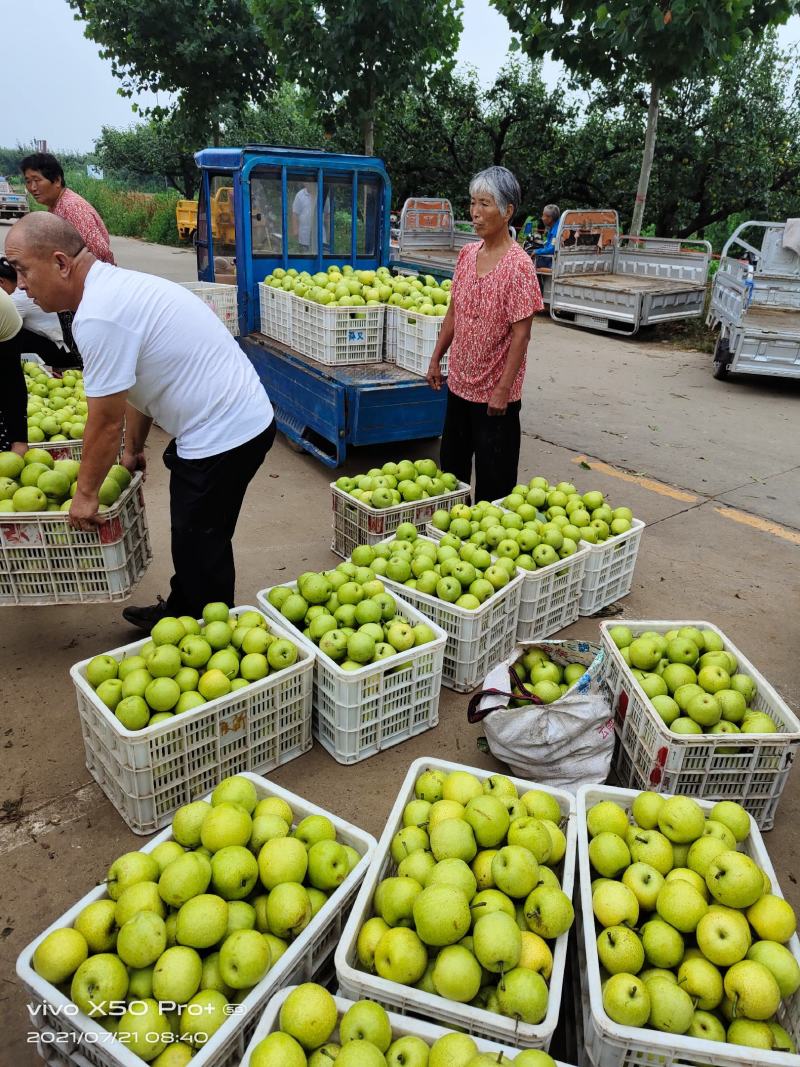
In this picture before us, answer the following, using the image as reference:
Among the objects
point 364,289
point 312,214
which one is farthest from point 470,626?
point 312,214

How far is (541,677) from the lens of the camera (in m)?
3.52

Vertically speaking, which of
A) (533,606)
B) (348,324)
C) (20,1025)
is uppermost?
(348,324)

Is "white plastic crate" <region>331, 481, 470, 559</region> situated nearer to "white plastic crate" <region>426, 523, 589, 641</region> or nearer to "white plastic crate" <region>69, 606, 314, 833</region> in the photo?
"white plastic crate" <region>426, 523, 589, 641</region>

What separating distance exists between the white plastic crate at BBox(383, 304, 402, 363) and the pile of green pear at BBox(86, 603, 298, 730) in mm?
4067

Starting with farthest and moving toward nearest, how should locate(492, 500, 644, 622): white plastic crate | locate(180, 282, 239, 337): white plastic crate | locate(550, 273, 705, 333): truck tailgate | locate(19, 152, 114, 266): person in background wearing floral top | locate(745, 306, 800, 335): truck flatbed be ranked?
locate(550, 273, 705, 333): truck tailgate
locate(745, 306, 800, 335): truck flatbed
locate(180, 282, 239, 337): white plastic crate
locate(19, 152, 114, 266): person in background wearing floral top
locate(492, 500, 644, 622): white plastic crate

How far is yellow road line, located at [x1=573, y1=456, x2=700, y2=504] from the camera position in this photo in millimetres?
6633

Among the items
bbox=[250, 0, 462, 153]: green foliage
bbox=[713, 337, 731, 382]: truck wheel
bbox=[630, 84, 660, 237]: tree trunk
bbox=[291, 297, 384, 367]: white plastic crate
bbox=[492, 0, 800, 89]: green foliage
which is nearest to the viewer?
bbox=[291, 297, 384, 367]: white plastic crate

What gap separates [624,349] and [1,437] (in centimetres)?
1043

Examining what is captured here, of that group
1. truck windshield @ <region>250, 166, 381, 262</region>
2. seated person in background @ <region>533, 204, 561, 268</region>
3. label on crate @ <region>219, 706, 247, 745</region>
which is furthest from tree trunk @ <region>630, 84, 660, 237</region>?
label on crate @ <region>219, 706, 247, 745</region>

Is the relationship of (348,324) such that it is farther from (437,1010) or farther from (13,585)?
(437,1010)

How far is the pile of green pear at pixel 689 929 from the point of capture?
1868mm

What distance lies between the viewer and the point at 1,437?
14.9ft

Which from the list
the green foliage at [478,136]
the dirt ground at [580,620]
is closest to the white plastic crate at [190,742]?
the dirt ground at [580,620]

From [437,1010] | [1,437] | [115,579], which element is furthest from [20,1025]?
[1,437]
